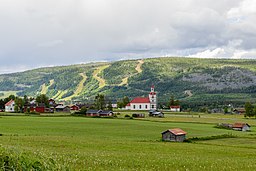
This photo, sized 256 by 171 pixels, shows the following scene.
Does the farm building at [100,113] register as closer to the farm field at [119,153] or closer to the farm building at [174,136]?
the farm building at [174,136]

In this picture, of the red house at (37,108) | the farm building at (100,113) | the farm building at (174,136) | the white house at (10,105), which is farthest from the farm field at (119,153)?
the white house at (10,105)

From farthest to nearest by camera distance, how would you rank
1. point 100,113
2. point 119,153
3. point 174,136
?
point 100,113 < point 174,136 < point 119,153

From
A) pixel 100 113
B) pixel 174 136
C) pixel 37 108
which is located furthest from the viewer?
pixel 37 108

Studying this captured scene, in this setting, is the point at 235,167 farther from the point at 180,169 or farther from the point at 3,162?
the point at 3,162

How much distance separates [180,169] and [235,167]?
5676 mm

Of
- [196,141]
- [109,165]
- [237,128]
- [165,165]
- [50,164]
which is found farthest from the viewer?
[237,128]

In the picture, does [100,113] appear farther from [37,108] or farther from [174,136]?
[174,136]

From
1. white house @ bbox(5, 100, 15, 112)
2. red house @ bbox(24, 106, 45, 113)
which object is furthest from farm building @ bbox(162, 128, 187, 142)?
white house @ bbox(5, 100, 15, 112)

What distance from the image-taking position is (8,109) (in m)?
183

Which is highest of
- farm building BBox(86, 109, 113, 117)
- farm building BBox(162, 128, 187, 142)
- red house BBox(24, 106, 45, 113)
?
red house BBox(24, 106, 45, 113)

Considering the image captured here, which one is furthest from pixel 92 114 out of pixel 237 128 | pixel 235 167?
pixel 235 167

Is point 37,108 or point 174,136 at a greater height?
point 37,108

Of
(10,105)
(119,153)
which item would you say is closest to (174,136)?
(119,153)

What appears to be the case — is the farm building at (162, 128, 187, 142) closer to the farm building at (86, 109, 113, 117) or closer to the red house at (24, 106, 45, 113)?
the farm building at (86, 109, 113, 117)
